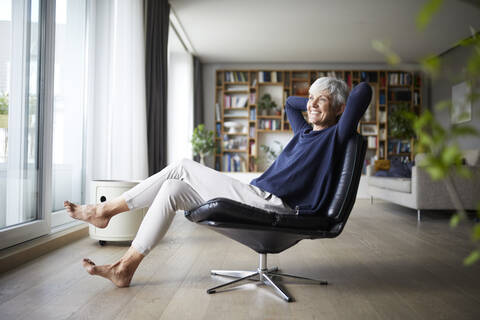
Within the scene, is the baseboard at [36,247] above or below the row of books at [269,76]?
below

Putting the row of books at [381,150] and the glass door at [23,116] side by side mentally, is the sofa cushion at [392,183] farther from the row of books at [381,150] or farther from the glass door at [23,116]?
the glass door at [23,116]

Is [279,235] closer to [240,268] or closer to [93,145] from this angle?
[240,268]

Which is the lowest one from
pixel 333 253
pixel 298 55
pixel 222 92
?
pixel 333 253

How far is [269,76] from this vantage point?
8266mm

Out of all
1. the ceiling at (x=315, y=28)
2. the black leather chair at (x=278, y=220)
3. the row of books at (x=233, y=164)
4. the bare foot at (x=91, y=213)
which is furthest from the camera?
the row of books at (x=233, y=164)

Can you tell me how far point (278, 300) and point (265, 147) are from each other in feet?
21.1

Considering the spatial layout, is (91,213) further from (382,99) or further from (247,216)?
(382,99)

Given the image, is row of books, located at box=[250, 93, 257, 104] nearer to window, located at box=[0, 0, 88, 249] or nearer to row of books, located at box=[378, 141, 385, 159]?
row of books, located at box=[378, 141, 385, 159]

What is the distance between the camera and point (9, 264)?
7.18 ft

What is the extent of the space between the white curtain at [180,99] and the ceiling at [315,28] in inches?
13.9

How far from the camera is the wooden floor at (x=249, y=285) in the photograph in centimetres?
167

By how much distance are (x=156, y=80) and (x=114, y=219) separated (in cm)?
217

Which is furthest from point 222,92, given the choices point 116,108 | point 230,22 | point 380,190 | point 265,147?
point 116,108

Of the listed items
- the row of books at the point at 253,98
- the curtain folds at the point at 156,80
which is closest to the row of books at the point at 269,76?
the row of books at the point at 253,98
